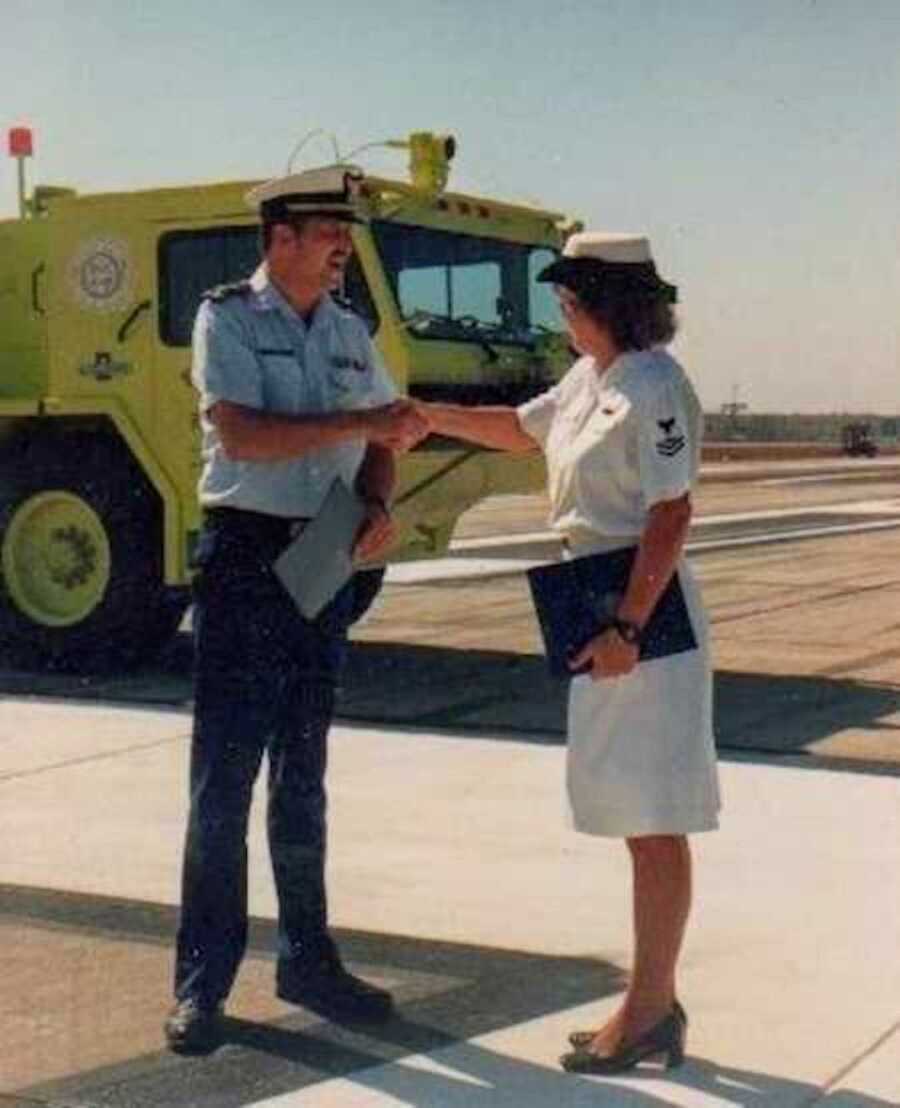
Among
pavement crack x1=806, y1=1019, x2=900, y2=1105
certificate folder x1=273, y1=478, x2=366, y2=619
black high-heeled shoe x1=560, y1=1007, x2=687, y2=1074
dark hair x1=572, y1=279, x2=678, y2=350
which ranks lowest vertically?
pavement crack x1=806, y1=1019, x2=900, y2=1105

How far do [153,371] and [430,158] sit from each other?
1.87 m

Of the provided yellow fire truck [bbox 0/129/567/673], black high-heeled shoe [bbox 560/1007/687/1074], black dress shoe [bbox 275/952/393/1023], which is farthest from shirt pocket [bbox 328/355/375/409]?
yellow fire truck [bbox 0/129/567/673]

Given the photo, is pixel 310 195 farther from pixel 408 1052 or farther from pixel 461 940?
pixel 461 940

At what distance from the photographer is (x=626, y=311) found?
392cm

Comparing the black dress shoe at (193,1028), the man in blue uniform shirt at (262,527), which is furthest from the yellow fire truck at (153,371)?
the black dress shoe at (193,1028)

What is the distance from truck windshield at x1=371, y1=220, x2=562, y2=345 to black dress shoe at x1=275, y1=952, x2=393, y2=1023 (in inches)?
216

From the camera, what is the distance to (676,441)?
12.5 ft

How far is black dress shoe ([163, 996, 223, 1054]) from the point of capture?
4098 mm

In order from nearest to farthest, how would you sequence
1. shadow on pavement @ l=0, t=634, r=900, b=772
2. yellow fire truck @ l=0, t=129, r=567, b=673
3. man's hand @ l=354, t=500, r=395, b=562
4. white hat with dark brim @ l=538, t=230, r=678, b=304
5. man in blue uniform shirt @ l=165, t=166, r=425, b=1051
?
white hat with dark brim @ l=538, t=230, r=678, b=304, man in blue uniform shirt @ l=165, t=166, r=425, b=1051, man's hand @ l=354, t=500, r=395, b=562, shadow on pavement @ l=0, t=634, r=900, b=772, yellow fire truck @ l=0, t=129, r=567, b=673

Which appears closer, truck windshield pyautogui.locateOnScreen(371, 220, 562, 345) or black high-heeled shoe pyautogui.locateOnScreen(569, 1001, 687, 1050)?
black high-heeled shoe pyautogui.locateOnScreen(569, 1001, 687, 1050)

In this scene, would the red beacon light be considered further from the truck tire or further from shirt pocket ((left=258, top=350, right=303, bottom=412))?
shirt pocket ((left=258, top=350, right=303, bottom=412))

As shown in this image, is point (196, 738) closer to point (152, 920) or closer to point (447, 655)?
point (152, 920)

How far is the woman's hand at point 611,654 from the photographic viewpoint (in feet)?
12.5

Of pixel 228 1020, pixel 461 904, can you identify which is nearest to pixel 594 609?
pixel 228 1020
